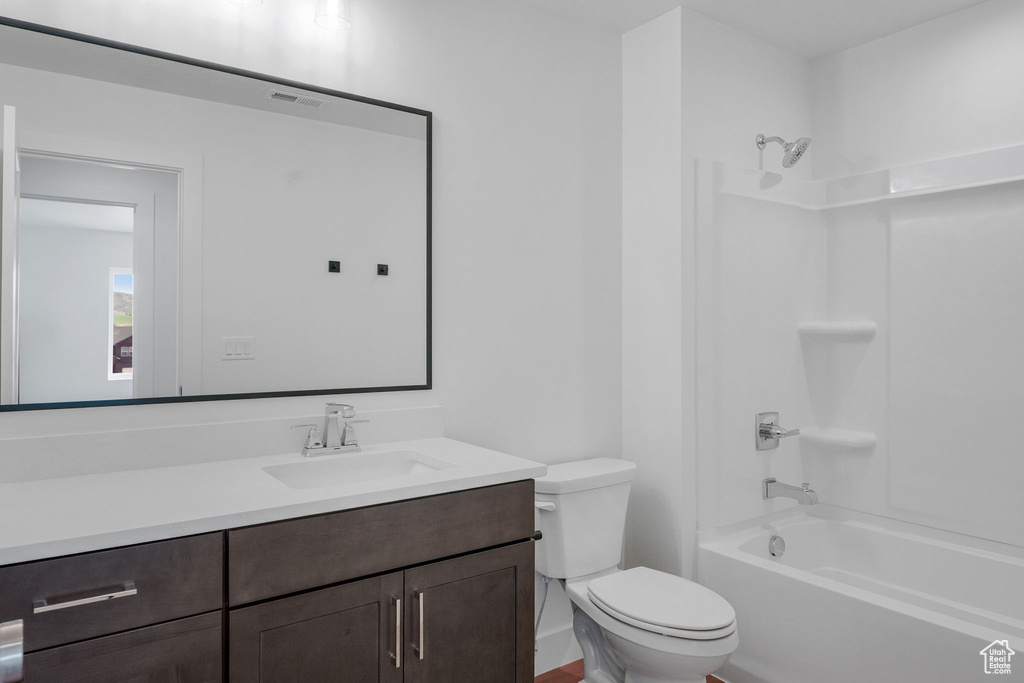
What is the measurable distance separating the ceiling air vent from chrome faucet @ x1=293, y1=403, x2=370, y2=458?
874 mm

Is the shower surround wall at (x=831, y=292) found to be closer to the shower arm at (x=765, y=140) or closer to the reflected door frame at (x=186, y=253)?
the shower arm at (x=765, y=140)

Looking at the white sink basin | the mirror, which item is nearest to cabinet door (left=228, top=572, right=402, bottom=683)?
the white sink basin

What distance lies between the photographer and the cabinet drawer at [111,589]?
1047mm

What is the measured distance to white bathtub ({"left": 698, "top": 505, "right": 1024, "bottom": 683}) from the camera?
1819mm

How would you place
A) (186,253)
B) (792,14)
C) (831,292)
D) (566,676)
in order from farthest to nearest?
(831,292) < (792,14) < (566,676) < (186,253)

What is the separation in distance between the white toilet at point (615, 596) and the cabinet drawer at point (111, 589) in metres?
1.14

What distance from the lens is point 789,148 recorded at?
8.63ft

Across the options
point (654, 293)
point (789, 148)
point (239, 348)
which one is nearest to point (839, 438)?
point (654, 293)

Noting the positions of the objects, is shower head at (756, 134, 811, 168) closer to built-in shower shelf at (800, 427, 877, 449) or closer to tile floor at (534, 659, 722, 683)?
built-in shower shelf at (800, 427, 877, 449)

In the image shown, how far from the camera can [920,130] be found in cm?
255

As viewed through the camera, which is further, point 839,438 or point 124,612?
point 839,438

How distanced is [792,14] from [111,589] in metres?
2.80

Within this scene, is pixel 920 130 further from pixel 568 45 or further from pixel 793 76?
pixel 568 45

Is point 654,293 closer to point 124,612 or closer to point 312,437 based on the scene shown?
point 312,437
